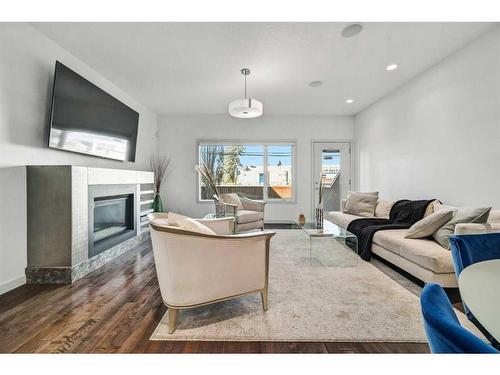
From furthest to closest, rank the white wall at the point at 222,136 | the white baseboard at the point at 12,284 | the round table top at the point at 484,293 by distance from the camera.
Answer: the white wall at the point at 222,136 → the white baseboard at the point at 12,284 → the round table top at the point at 484,293

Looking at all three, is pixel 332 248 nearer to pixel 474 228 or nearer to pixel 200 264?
pixel 474 228

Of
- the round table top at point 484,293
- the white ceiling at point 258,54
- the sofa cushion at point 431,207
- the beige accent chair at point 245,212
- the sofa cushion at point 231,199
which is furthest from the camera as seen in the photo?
the sofa cushion at point 231,199

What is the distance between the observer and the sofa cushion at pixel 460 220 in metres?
2.36

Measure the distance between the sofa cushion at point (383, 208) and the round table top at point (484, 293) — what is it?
3249mm

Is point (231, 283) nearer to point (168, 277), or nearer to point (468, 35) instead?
point (168, 277)

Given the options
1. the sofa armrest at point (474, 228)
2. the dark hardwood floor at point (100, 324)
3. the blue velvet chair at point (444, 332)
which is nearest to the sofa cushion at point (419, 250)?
the sofa armrest at point (474, 228)

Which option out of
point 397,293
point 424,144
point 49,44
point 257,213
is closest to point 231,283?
point 397,293

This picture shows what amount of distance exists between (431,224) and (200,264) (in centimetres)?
246

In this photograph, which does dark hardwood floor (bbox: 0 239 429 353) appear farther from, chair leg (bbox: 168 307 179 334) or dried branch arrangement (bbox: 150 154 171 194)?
dried branch arrangement (bbox: 150 154 171 194)

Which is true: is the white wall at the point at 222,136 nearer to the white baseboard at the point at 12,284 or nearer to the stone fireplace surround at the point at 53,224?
the stone fireplace surround at the point at 53,224

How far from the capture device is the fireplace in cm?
299

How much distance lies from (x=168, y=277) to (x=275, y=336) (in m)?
0.81

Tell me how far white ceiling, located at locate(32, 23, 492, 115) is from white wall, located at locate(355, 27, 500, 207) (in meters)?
0.25

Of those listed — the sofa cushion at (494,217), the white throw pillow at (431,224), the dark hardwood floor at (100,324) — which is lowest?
the dark hardwood floor at (100,324)
